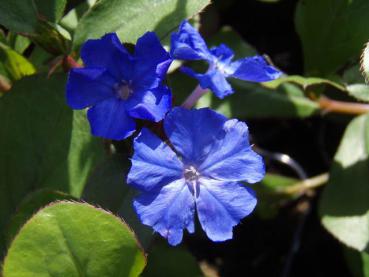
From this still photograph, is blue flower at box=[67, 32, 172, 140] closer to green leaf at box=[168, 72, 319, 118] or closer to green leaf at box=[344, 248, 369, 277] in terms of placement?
green leaf at box=[168, 72, 319, 118]

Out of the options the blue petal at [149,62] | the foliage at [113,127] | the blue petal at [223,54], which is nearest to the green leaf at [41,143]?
the foliage at [113,127]

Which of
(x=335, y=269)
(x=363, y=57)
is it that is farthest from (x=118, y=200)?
(x=335, y=269)

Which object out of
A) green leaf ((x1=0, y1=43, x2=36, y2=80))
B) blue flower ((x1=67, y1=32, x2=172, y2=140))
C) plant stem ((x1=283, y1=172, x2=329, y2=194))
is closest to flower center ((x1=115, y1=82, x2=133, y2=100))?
blue flower ((x1=67, y1=32, x2=172, y2=140))

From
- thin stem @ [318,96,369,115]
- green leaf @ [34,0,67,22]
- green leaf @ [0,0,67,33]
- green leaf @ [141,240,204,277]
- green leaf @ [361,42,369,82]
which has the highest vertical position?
green leaf @ [0,0,67,33]

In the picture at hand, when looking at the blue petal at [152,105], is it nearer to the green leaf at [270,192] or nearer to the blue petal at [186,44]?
the blue petal at [186,44]

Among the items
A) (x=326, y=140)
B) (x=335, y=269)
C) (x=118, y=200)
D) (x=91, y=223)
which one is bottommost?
(x=335, y=269)

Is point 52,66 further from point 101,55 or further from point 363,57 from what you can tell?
point 363,57

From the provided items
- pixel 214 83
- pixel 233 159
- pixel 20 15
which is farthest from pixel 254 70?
pixel 20 15
